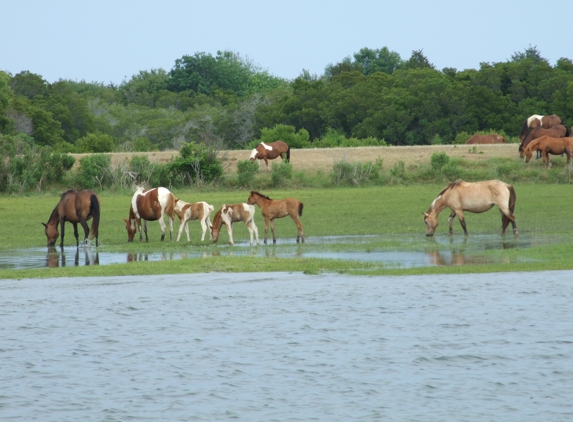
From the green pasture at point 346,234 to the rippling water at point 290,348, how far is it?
0.88 metres

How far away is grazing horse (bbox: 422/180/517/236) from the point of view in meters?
20.6

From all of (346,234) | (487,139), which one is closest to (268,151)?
(487,139)

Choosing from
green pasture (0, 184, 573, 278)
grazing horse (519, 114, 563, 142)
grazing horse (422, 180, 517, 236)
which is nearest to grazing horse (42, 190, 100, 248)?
green pasture (0, 184, 573, 278)

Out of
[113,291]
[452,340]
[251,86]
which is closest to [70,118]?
[251,86]

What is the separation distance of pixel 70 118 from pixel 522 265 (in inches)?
1703

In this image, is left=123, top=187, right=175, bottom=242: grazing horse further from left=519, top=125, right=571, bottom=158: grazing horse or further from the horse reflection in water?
left=519, top=125, right=571, bottom=158: grazing horse

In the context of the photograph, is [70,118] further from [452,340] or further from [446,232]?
[452,340]

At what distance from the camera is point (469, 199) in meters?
21.0

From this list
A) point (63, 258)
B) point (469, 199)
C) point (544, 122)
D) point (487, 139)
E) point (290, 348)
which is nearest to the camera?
point (290, 348)

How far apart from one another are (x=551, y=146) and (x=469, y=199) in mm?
13641

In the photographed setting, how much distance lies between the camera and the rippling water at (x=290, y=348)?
8.11 meters

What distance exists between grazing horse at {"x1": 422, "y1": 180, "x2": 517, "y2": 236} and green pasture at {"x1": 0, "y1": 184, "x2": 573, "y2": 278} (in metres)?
0.47

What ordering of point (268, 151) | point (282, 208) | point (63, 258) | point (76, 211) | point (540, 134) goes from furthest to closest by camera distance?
point (540, 134)
point (268, 151)
point (76, 211)
point (282, 208)
point (63, 258)

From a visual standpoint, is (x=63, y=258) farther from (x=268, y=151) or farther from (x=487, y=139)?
(x=487, y=139)
